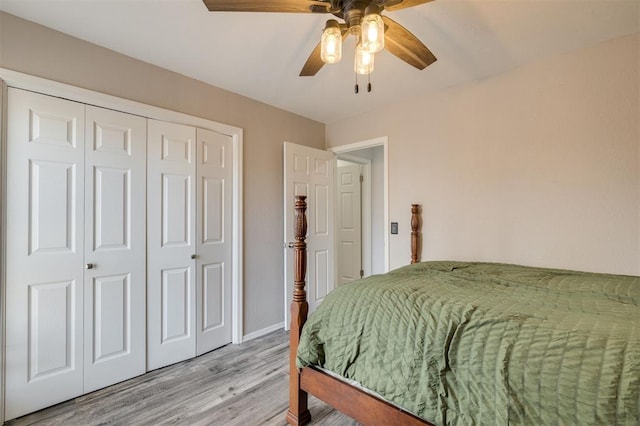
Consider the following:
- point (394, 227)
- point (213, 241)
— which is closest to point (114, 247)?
point (213, 241)

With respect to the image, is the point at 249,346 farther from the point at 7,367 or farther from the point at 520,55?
the point at 520,55

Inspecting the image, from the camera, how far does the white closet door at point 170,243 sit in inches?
88.9

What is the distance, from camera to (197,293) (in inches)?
99.0

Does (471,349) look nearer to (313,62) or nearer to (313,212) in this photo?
(313,62)

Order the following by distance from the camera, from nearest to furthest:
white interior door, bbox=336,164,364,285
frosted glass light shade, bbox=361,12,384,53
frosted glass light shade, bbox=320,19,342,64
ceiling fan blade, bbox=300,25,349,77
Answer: frosted glass light shade, bbox=361,12,384,53 < frosted glass light shade, bbox=320,19,342,64 < ceiling fan blade, bbox=300,25,349,77 < white interior door, bbox=336,164,364,285

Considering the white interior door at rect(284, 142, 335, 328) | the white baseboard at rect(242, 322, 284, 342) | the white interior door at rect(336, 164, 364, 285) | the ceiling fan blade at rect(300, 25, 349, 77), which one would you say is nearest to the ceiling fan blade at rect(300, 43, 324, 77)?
the ceiling fan blade at rect(300, 25, 349, 77)

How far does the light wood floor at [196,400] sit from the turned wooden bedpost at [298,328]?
114 millimetres

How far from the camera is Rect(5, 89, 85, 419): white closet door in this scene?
67.4 inches

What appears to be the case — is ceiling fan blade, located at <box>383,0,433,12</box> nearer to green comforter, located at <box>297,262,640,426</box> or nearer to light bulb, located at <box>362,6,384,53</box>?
light bulb, located at <box>362,6,384,53</box>

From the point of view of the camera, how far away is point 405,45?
151cm

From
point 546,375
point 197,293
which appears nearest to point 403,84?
point 546,375

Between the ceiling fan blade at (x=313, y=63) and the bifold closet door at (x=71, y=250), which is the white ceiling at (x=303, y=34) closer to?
the ceiling fan blade at (x=313, y=63)

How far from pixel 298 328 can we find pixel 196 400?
909 mm

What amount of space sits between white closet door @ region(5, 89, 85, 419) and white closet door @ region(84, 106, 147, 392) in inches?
2.2
